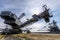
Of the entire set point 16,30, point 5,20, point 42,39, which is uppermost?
point 5,20

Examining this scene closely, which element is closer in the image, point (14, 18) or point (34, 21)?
point (14, 18)

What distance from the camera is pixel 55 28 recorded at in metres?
86.9

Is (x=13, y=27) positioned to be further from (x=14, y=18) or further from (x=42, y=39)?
(x=42, y=39)

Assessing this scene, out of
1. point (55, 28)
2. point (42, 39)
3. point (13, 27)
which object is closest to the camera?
point (42, 39)

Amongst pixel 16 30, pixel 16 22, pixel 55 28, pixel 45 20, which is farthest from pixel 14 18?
pixel 55 28

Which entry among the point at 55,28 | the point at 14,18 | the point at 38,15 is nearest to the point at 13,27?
the point at 14,18

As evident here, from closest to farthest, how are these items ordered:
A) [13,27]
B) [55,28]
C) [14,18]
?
[14,18] → [13,27] → [55,28]

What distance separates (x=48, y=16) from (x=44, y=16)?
1327 mm

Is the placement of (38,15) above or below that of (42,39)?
above

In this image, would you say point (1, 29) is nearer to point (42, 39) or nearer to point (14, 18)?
point (14, 18)

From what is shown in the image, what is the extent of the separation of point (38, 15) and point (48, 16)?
3602 millimetres

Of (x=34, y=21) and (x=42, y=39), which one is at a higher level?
(x=34, y=21)

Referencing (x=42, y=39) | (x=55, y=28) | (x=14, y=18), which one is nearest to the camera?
(x=42, y=39)

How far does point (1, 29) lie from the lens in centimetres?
5309
